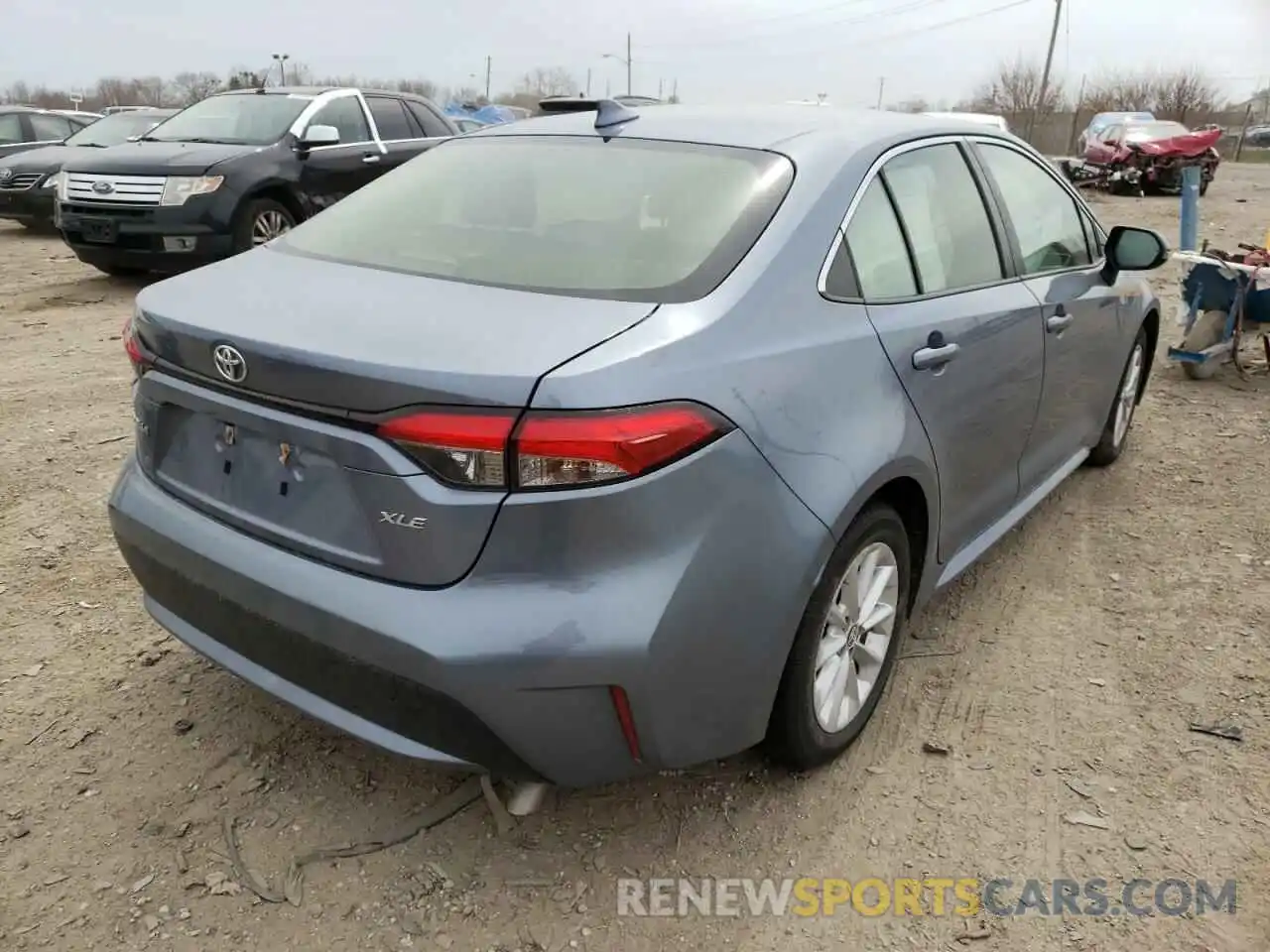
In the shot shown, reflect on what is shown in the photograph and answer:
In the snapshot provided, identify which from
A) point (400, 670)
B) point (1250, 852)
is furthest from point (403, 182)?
point (1250, 852)

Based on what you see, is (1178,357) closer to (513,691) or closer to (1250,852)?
(1250,852)

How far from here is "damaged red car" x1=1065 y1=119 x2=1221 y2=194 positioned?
21.5 m

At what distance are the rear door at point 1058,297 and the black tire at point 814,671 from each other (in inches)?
44.6

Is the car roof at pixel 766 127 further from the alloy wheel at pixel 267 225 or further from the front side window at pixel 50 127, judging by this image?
the front side window at pixel 50 127

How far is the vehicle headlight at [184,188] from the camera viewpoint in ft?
26.1

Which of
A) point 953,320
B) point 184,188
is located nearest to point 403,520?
point 953,320

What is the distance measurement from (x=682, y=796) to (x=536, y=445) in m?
1.20

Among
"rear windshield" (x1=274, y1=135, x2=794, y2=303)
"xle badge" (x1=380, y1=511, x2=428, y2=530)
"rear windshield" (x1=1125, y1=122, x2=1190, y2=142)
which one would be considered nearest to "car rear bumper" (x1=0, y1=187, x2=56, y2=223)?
"rear windshield" (x1=274, y1=135, x2=794, y2=303)

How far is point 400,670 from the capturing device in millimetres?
1967

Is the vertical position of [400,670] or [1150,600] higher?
[400,670]

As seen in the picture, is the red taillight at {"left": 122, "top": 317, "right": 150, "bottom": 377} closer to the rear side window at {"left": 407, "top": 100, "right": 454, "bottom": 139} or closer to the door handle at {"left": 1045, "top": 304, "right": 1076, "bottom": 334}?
the door handle at {"left": 1045, "top": 304, "right": 1076, "bottom": 334}

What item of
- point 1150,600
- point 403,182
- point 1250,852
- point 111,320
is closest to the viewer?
point 1250,852

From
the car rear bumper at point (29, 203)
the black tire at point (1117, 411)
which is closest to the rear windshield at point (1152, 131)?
the black tire at point (1117, 411)

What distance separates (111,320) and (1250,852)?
7.73 meters
